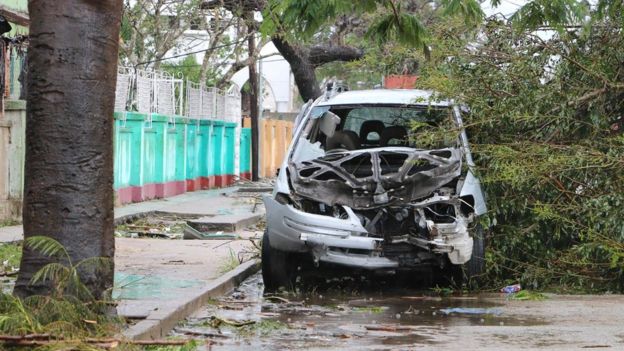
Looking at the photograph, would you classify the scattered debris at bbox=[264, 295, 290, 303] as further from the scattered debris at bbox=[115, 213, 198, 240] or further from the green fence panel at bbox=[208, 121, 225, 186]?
the green fence panel at bbox=[208, 121, 225, 186]

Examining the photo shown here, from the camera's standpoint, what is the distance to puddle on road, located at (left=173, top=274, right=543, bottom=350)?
7832mm

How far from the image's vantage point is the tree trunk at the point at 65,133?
7125 mm

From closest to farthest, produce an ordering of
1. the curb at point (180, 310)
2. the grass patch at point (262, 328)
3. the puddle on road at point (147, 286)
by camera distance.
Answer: the curb at point (180, 310) < the grass patch at point (262, 328) < the puddle on road at point (147, 286)

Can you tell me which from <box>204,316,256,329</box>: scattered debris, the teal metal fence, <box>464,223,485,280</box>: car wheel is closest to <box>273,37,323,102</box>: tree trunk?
the teal metal fence

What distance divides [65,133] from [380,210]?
3.94 meters

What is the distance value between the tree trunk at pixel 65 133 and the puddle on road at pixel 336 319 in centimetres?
130

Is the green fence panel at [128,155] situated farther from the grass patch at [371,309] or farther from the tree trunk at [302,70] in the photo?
the grass patch at [371,309]

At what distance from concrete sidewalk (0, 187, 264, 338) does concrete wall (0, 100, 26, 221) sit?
1.02m

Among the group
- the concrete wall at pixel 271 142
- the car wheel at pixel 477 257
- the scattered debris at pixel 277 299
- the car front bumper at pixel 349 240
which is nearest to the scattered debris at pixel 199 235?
the scattered debris at pixel 277 299

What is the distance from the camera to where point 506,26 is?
469 inches

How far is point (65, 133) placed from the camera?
23.4 feet

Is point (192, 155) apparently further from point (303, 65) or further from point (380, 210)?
point (380, 210)

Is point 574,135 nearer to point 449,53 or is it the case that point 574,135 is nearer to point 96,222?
point 449,53

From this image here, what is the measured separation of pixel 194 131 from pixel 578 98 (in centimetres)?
1911
